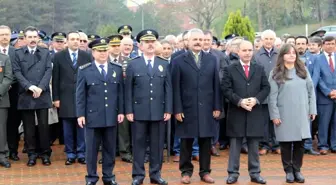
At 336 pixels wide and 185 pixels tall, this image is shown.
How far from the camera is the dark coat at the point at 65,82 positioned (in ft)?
34.9

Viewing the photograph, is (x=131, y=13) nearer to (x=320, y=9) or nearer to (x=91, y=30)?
(x=91, y=30)

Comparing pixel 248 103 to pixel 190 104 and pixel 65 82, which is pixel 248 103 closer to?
pixel 190 104

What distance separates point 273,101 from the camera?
8.99 m

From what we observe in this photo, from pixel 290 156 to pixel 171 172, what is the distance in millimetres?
2031

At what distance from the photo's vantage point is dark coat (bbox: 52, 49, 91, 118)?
34.9ft

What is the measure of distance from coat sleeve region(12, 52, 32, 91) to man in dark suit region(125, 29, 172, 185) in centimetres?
229

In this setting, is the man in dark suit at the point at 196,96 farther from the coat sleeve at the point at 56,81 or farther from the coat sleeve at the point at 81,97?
the coat sleeve at the point at 56,81

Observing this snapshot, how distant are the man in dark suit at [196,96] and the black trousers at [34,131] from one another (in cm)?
284

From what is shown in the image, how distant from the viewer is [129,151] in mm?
11156

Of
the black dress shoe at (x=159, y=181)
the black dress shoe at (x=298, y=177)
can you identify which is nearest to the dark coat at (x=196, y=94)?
the black dress shoe at (x=159, y=181)

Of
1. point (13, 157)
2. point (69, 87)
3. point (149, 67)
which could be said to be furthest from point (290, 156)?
point (13, 157)

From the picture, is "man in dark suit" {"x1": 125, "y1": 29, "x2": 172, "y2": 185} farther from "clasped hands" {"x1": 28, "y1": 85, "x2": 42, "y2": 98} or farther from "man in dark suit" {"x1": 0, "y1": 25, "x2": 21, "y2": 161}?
"man in dark suit" {"x1": 0, "y1": 25, "x2": 21, "y2": 161}

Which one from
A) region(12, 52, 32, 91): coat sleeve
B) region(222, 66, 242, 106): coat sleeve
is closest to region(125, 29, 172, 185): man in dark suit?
region(222, 66, 242, 106): coat sleeve

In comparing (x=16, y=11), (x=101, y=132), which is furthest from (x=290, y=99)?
(x=16, y=11)
